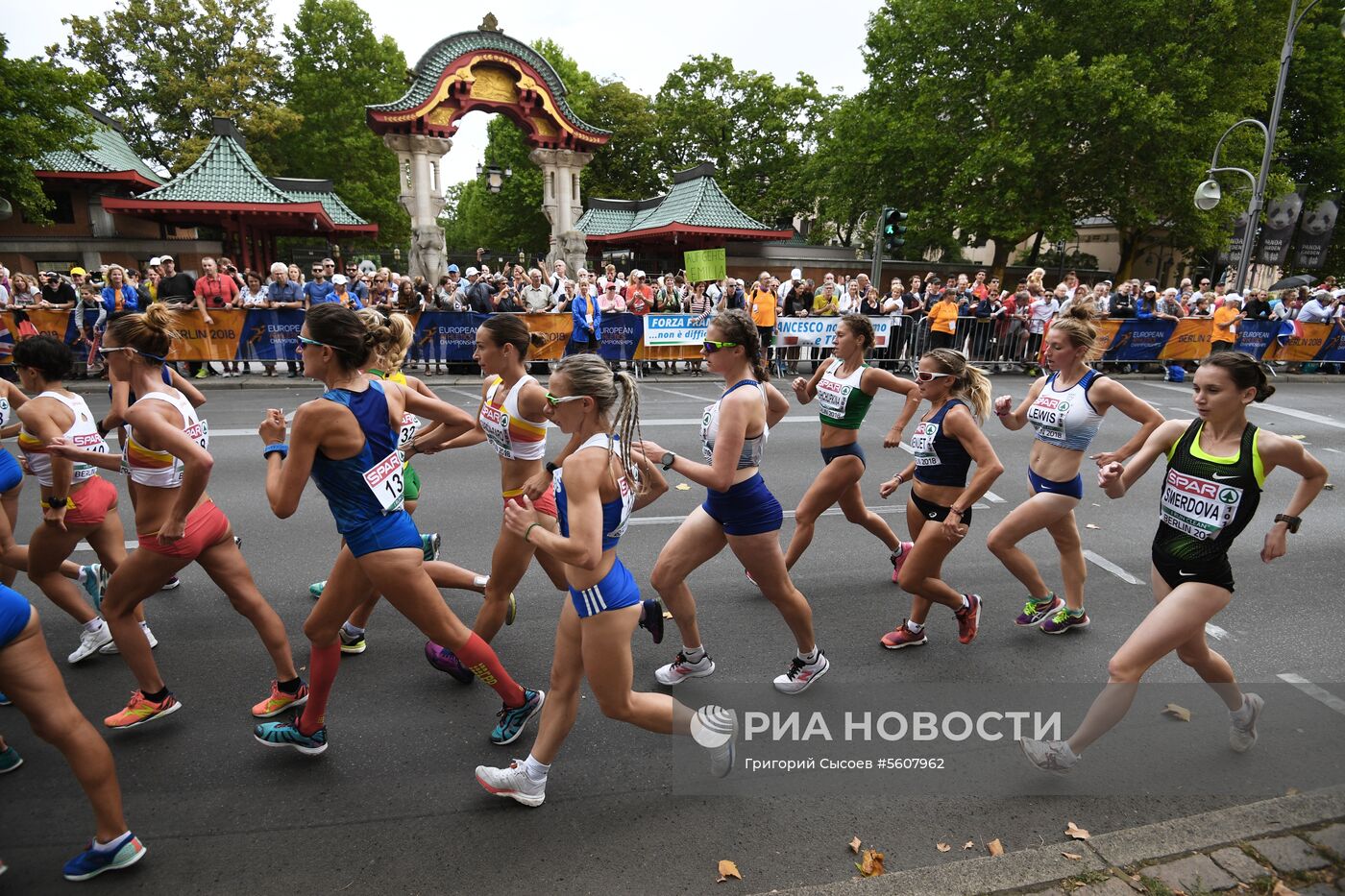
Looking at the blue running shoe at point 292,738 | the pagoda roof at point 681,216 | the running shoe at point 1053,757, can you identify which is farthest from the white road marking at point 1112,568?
the pagoda roof at point 681,216

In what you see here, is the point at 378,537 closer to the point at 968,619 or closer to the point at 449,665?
the point at 449,665

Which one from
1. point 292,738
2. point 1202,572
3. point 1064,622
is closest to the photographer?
point 1202,572

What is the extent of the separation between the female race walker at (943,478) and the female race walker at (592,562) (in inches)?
70.9

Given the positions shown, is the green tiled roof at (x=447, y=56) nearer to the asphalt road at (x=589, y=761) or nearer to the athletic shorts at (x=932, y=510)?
the asphalt road at (x=589, y=761)

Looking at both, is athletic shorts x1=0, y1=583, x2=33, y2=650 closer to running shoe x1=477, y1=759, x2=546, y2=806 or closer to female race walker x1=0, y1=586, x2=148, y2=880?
female race walker x1=0, y1=586, x2=148, y2=880

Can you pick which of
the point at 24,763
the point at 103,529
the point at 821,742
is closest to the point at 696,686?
the point at 821,742

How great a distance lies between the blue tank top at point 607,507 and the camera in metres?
2.88

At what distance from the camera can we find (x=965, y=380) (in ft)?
14.6

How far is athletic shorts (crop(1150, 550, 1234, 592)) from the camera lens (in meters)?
3.29

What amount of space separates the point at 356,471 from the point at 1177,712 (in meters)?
4.20

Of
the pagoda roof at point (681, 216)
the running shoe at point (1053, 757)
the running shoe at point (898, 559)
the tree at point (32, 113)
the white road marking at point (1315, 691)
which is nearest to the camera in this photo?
the running shoe at point (1053, 757)

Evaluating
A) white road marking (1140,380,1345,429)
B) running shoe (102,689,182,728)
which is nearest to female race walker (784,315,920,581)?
running shoe (102,689,182,728)

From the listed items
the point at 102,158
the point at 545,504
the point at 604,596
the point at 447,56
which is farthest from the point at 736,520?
the point at 102,158

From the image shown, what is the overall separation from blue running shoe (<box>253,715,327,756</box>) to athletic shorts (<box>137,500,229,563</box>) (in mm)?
844
